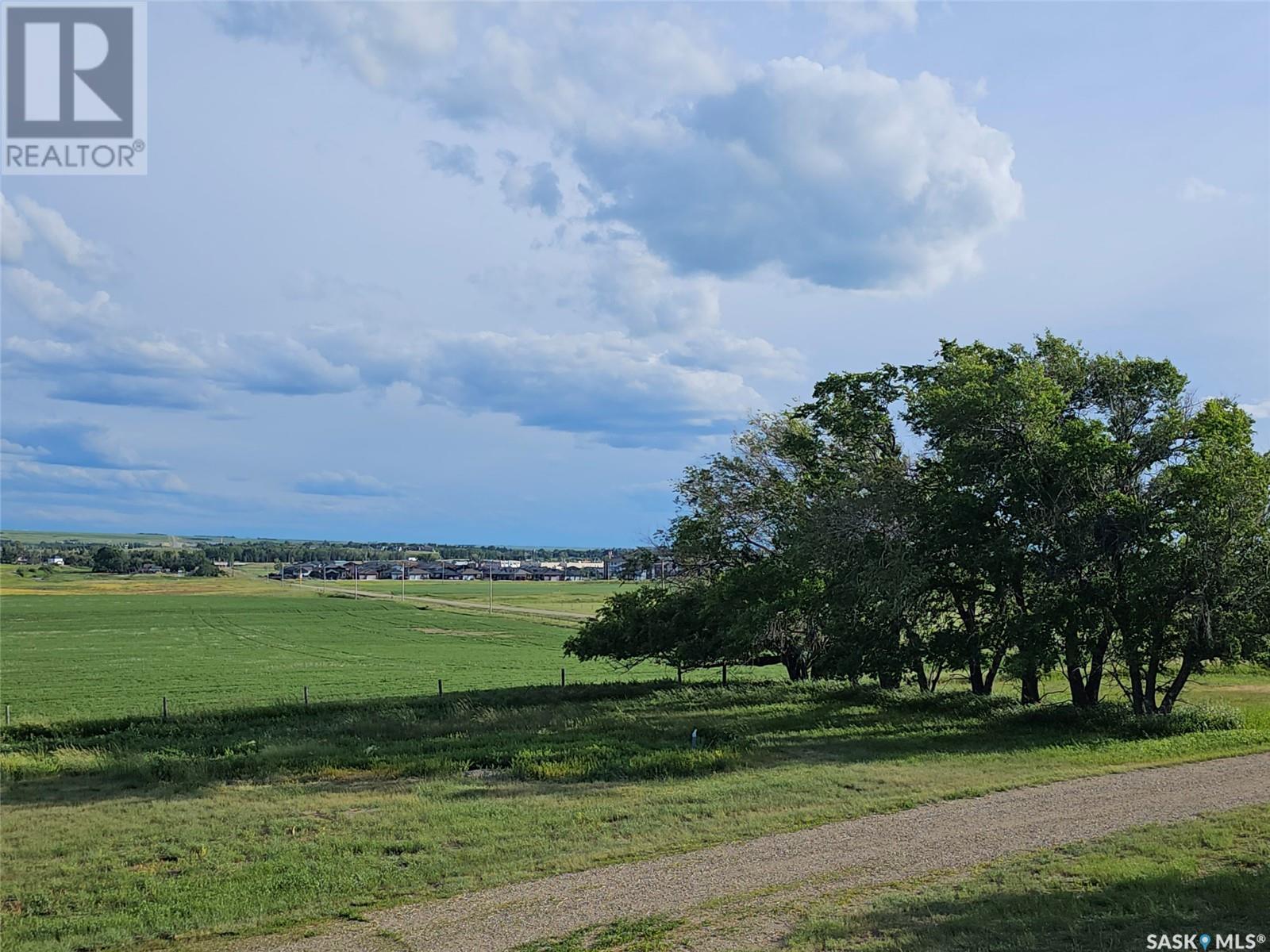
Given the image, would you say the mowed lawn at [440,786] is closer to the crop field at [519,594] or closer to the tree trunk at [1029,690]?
the tree trunk at [1029,690]

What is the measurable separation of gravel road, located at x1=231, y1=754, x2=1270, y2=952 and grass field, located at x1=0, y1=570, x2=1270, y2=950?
59 centimetres

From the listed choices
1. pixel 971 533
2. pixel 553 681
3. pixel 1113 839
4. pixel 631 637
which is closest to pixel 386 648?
pixel 553 681

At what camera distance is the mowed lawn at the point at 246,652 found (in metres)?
41.6

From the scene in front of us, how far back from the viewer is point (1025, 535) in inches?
885

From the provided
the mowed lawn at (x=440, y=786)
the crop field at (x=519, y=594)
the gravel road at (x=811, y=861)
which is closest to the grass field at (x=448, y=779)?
the mowed lawn at (x=440, y=786)

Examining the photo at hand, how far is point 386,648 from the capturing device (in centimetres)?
6662

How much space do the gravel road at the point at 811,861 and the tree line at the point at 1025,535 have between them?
6.29 metres

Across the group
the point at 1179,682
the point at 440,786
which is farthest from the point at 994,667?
the point at 440,786

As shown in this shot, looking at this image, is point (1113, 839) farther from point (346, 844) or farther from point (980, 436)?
point (980, 436)

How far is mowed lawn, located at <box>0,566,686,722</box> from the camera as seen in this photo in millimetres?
41562

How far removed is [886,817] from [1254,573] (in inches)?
507

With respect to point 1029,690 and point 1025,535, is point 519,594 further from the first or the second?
point 1025,535

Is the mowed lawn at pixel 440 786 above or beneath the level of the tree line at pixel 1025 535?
beneath

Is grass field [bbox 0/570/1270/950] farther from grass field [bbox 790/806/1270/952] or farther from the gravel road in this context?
grass field [bbox 790/806/1270/952]
